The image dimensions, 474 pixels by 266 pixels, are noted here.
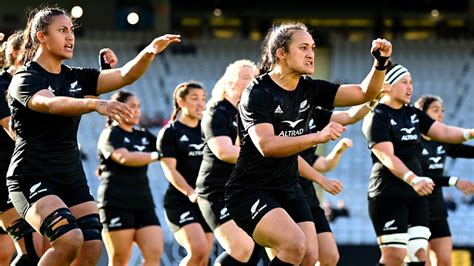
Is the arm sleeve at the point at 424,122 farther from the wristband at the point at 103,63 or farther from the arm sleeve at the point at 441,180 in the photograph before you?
the wristband at the point at 103,63

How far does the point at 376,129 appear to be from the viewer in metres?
9.63

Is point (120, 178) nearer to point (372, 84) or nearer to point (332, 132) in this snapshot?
point (372, 84)

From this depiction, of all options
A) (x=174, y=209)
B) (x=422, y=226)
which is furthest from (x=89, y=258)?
(x=422, y=226)

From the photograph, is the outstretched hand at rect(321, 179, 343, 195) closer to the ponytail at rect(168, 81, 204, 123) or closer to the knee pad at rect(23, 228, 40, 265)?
the knee pad at rect(23, 228, 40, 265)

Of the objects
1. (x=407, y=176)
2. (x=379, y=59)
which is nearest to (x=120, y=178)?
(x=407, y=176)

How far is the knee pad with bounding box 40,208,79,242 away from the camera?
6.72 m

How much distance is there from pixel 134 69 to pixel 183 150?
10.9 feet

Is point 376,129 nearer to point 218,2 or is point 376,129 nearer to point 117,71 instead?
point 117,71

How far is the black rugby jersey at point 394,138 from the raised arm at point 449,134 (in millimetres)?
163

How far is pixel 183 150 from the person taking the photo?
10305mm

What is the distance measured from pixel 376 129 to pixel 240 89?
1448 mm

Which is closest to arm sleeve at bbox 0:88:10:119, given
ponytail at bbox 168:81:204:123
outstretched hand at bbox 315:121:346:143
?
ponytail at bbox 168:81:204:123

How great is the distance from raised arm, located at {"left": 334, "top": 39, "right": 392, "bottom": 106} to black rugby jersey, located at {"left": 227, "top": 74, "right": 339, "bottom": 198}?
0.25 feet

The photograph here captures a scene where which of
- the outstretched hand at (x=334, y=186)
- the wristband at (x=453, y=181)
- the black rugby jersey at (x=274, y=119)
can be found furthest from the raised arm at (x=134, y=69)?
the wristband at (x=453, y=181)
